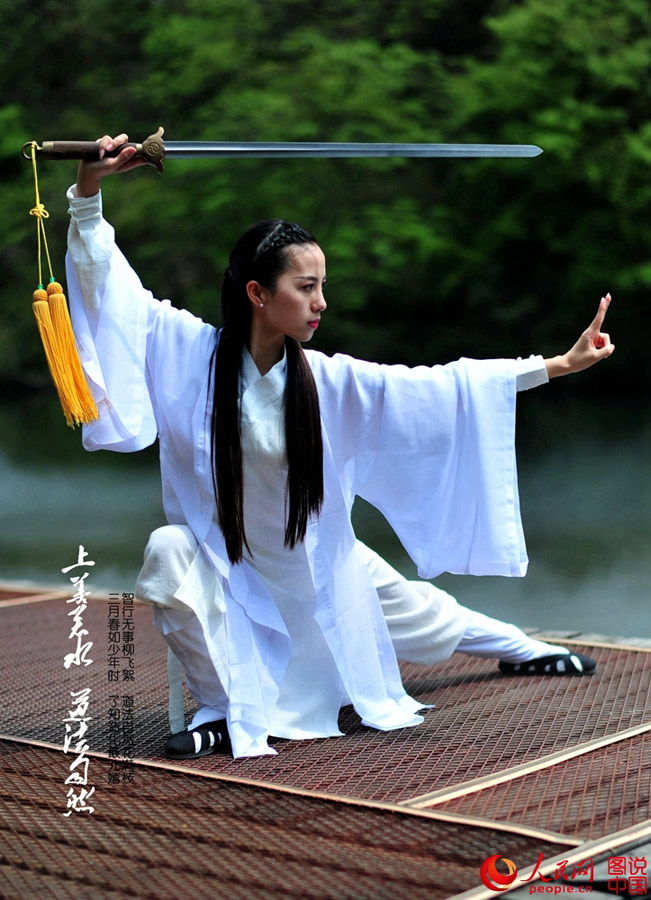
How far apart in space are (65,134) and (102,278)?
51.1ft

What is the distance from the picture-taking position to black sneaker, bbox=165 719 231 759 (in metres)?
2.48

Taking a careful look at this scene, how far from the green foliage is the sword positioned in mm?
11323

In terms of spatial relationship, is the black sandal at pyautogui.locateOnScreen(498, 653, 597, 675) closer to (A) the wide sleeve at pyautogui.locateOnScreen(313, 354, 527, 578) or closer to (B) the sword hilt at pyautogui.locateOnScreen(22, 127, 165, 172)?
(A) the wide sleeve at pyautogui.locateOnScreen(313, 354, 527, 578)

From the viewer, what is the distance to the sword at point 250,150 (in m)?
2.40

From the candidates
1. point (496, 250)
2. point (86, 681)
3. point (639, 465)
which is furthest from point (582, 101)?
point (86, 681)

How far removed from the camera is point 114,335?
2607 mm

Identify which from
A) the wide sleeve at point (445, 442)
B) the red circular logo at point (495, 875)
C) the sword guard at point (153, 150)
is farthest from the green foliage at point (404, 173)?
the red circular logo at point (495, 875)

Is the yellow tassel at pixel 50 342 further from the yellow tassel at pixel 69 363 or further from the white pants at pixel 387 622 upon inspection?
the white pants at pixel 387 622

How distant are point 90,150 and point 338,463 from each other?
0.86 m

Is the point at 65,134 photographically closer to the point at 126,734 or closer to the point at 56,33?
the point at 56,33

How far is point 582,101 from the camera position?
13.9 metres

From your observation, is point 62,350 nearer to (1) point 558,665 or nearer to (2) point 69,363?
(2) point 69,363

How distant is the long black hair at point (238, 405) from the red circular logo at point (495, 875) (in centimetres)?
100

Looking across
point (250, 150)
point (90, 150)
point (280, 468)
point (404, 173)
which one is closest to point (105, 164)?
point (90, 150)
